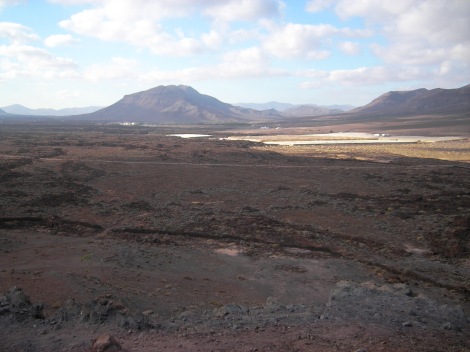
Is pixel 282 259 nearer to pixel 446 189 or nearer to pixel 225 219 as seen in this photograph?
pixel 225 219

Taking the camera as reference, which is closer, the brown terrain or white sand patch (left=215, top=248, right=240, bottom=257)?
the brown terrain

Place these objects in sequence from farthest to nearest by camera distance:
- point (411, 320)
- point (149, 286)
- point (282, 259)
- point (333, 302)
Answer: point (282, 259), point (149, 286), point (333, 302), point (411, 320)

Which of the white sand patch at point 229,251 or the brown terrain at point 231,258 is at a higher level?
the brown terrain at point 231,258

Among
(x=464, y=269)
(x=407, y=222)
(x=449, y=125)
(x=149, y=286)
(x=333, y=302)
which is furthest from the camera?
(x=449, y=125)

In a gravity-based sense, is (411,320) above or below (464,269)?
above

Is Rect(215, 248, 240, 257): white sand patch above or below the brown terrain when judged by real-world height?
below

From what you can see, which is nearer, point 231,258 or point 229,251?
point 231,258

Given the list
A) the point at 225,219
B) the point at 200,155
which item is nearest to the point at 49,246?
the point at 225,219

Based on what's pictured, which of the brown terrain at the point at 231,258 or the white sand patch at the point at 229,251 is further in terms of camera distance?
the white sand patch at the point at 229,251
